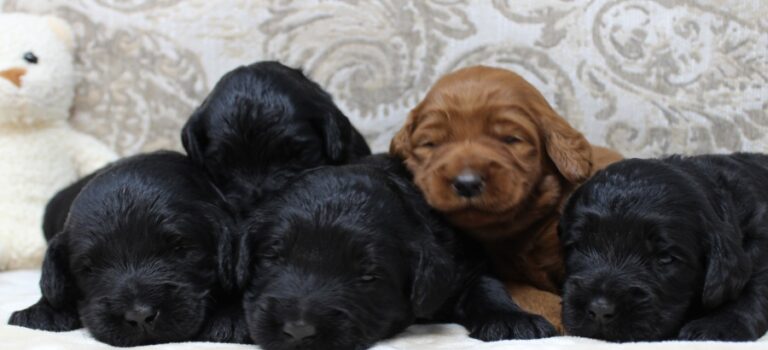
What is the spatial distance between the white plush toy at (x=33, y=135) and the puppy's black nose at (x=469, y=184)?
2056 millimetres

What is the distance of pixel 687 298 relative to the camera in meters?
2.65

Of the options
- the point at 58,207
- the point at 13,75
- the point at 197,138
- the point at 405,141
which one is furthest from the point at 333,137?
the point at 13,75

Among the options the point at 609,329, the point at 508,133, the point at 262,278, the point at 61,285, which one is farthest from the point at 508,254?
the point at 61,285

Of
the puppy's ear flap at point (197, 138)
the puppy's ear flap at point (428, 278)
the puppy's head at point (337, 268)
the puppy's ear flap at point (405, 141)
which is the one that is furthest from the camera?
the puppy's ear flap at point (405, 141)

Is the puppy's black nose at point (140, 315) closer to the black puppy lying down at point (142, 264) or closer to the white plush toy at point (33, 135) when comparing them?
the black puppy lying down at point (142, 264)

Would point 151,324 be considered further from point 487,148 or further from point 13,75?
point 13,75

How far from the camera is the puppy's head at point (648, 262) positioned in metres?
2.56

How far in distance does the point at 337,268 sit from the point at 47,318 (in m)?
0.98

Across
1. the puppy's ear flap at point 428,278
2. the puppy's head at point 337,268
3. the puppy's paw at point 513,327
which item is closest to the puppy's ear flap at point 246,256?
the puppy's head at point 337,268

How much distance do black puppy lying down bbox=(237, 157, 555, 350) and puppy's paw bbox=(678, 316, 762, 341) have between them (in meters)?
0.40

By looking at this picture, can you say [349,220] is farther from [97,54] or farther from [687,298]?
[97,54]

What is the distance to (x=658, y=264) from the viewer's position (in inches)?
104

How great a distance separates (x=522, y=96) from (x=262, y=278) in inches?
43.4

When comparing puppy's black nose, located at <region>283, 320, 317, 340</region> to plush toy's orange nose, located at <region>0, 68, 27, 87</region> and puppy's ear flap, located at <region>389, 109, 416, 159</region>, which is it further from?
plush toy's orange nose, located at <region>0, 68, 27, 87</region>
